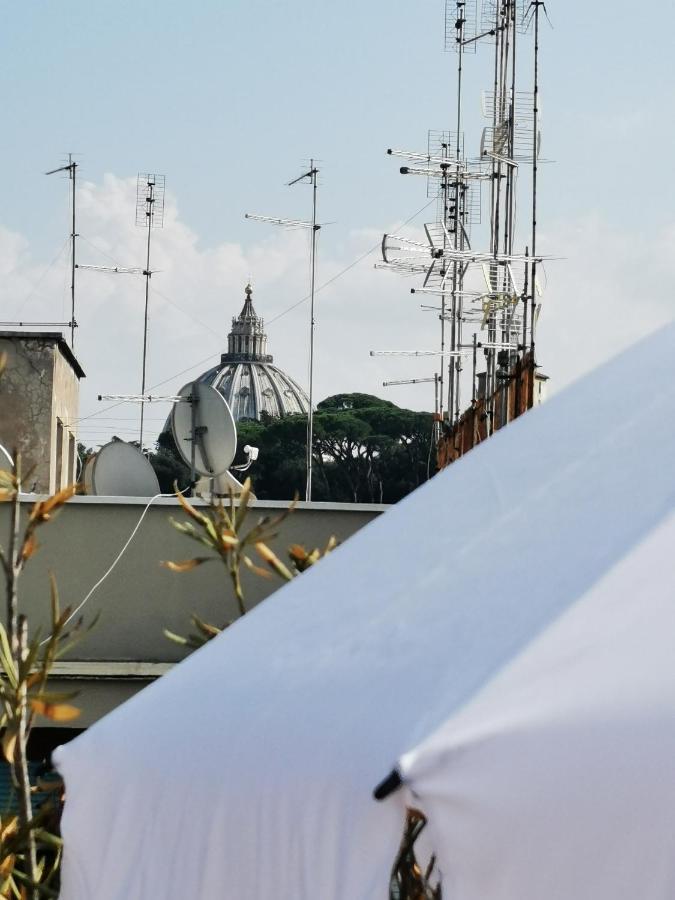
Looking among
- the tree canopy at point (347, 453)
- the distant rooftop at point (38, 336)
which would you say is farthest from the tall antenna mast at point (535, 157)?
the tree canopy at point (347, 453)

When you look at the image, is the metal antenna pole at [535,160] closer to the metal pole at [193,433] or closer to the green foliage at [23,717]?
the metal pole at [193,433]

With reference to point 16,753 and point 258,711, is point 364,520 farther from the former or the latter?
point 258,711

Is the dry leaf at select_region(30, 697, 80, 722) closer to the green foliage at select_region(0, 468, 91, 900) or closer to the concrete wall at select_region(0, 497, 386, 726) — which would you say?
the green foliage at select_region(0, 468, 91, 900)

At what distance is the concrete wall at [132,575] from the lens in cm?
708

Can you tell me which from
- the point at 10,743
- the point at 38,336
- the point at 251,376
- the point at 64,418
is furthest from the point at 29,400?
the point at 251,376

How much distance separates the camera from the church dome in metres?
95.5

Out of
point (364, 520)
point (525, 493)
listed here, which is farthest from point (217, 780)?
point (364, 520)

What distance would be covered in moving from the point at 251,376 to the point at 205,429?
88.9m

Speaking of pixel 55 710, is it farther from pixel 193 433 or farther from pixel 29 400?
pixel 29 400

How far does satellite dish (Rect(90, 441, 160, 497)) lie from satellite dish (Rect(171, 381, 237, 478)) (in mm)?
330

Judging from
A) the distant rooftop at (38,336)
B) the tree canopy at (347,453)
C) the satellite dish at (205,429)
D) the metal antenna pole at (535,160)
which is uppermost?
the metal antenna pole at (535,160)

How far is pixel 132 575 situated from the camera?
712 centimetres

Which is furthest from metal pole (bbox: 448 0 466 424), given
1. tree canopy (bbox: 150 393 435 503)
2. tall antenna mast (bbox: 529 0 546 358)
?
tree canopy (bbox: 150 393 435 503)

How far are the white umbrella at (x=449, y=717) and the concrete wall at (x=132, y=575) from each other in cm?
479
